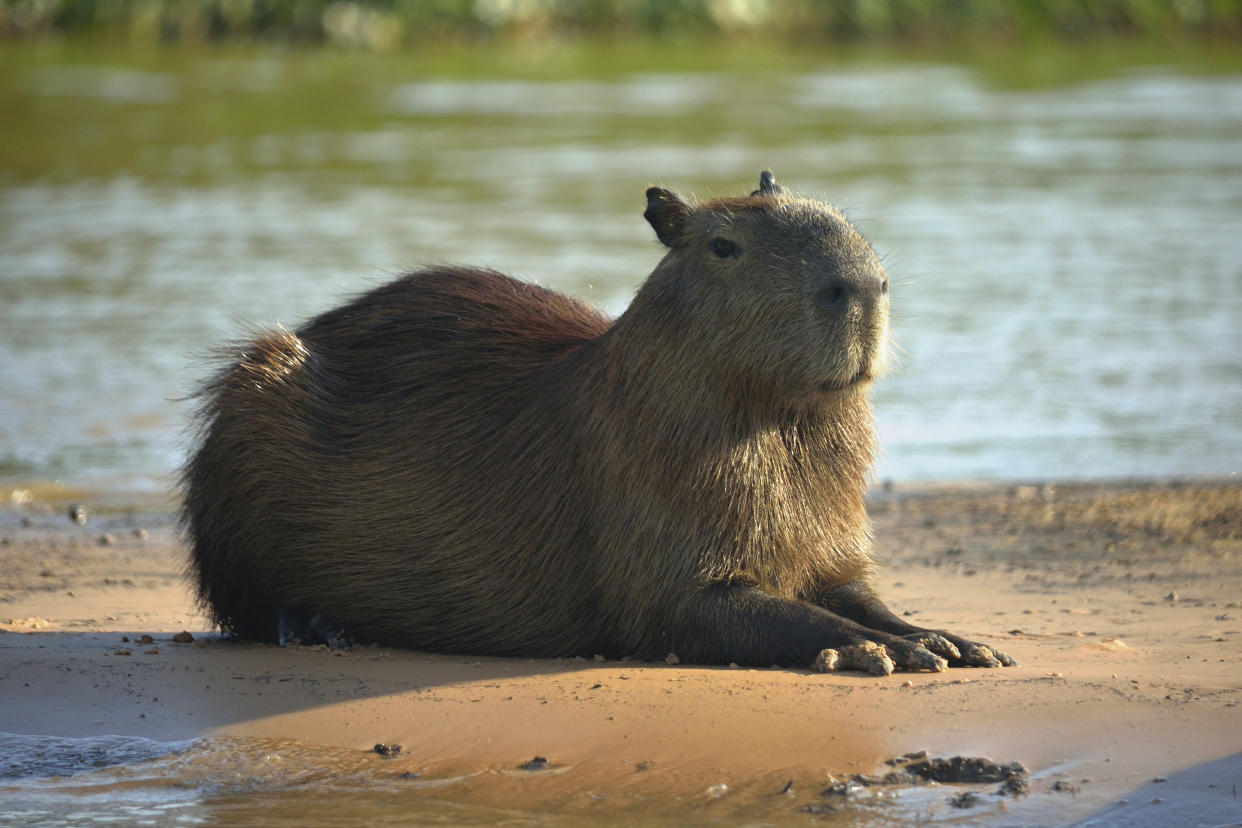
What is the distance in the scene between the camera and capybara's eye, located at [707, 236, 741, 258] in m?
4.96

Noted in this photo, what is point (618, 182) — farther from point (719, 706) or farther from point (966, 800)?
point (966, 800)

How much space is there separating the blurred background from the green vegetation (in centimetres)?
7

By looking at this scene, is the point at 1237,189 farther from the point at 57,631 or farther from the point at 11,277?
the point at 57,631

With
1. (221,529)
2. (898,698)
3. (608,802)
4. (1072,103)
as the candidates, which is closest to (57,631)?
(221,529)

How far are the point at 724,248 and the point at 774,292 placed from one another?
230mm

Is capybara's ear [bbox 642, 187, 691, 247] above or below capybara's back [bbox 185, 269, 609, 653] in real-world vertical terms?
above

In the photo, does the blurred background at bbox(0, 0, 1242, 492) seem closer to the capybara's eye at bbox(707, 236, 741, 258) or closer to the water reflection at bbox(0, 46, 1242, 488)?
the water reflection at bbox(0, 46, 1242, 488)

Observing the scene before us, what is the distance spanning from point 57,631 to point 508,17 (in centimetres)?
2728

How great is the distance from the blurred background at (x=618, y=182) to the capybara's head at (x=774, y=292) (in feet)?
5.93

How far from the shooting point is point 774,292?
4.83 metres

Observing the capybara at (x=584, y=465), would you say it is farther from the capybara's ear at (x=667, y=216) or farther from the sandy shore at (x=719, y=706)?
the sandy shore at (x=719, y=706)

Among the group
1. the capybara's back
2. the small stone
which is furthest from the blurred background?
the small stone

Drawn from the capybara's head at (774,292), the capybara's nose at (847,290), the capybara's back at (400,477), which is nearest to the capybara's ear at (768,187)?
the capybara's head at (774,292)

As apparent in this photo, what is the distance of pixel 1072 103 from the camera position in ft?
73.0
